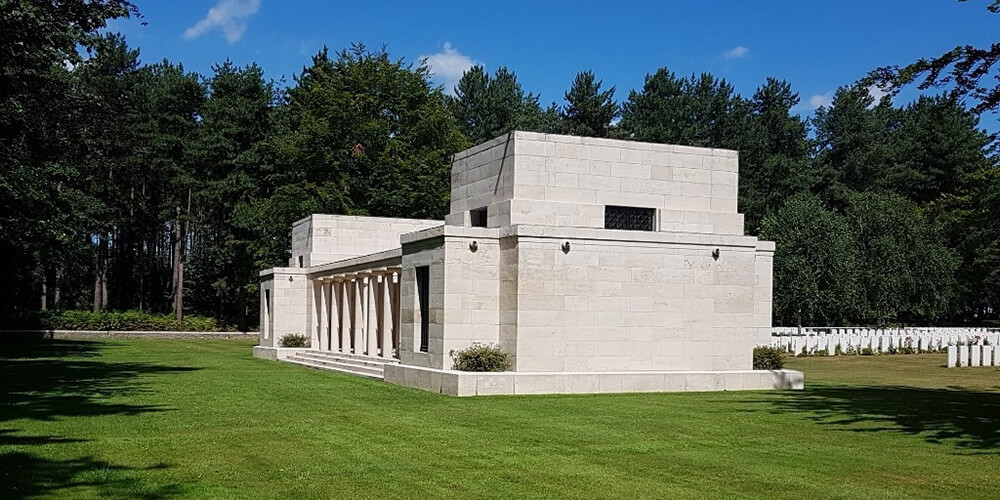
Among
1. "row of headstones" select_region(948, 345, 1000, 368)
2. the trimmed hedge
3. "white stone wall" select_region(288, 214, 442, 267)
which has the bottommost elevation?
the trimmed hedge

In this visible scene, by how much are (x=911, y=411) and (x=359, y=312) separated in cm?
1896

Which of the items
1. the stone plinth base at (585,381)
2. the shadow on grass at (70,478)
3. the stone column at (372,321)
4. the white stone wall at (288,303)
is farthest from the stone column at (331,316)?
the shadow on grass at (70,478)

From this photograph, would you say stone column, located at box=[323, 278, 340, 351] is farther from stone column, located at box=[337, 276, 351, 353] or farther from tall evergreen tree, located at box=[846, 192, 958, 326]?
tall evergreen tree, located at box=[846, 192, 958, 326]

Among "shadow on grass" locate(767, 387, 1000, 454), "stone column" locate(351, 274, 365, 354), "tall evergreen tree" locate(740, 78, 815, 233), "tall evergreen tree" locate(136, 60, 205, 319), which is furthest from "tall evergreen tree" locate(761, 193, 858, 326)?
"tall evergreen tree" locate(136, 60, 205, 319)

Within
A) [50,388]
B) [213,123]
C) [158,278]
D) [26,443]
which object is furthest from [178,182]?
[26,443]

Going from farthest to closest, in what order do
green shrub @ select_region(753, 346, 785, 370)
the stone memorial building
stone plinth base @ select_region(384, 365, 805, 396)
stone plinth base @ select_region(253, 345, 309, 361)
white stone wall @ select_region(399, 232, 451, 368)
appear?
stone plinth base @ select_region(253, 345, 309, 361) → green shrub @ select_region(753, 346, 785, 370) → white stone wall @ select_region(399, 232, 451, 368) → the stone memorial building → stone plinth base @ select_region(384, 365, 805, 396)

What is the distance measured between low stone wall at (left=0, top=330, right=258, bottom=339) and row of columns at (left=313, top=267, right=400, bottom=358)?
22.2 m

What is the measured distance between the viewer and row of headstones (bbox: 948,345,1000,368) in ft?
111

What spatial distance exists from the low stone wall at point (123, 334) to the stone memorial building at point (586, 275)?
35.1 meters

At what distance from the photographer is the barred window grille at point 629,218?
22.5 m

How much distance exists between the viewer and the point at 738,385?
2161 centimetres

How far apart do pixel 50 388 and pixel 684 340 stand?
1406 cm

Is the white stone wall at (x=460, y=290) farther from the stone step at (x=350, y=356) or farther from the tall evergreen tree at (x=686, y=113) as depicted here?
the tall evergreen tree at (x=686, y=113)

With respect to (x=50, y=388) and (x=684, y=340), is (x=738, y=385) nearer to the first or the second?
(x=684, y=340)
